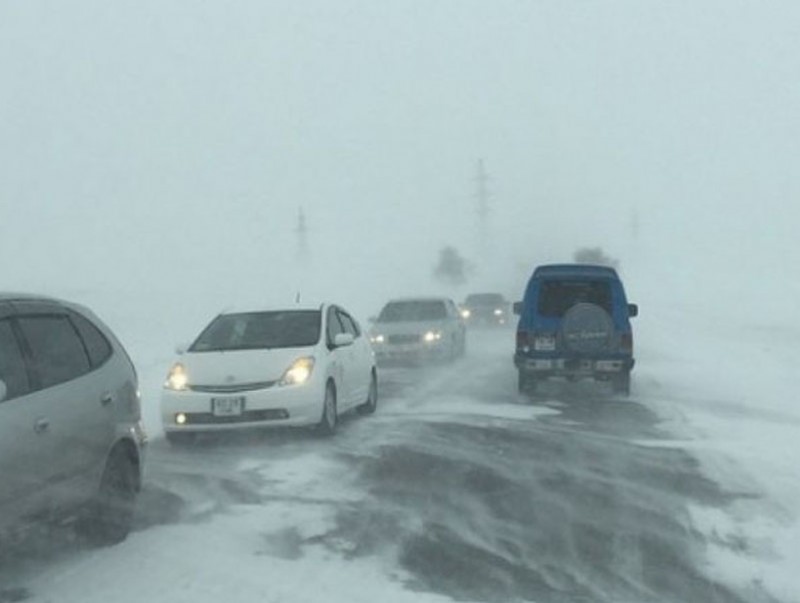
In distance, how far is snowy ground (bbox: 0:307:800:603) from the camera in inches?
249

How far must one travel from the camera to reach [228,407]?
38.9ft

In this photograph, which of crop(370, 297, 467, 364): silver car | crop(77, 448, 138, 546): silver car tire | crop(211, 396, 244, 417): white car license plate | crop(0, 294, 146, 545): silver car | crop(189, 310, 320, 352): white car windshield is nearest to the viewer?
crop(0, 294, 146, 545): silver car

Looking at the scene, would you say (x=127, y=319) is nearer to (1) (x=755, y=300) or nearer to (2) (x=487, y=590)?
(1) (x=755, y=300)

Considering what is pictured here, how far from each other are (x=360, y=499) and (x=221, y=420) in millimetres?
3471

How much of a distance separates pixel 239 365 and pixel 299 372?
2.10 ft

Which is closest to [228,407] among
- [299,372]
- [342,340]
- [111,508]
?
[299,372]

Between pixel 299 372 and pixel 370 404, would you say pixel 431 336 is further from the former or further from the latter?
pixel 299 372

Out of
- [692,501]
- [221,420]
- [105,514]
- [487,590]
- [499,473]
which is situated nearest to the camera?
[487,590]

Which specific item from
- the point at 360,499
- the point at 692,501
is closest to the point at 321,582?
the point at 360,499

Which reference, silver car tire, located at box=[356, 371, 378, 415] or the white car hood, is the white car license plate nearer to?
the white car hood

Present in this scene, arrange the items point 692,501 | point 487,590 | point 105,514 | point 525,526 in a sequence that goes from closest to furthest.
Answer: point 487,590
point 105,514
point 525,526
point 692,501

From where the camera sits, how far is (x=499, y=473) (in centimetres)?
1000

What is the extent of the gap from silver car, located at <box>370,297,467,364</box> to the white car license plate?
13.5m

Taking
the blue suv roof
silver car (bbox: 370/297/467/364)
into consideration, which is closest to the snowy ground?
the blue suv roof
